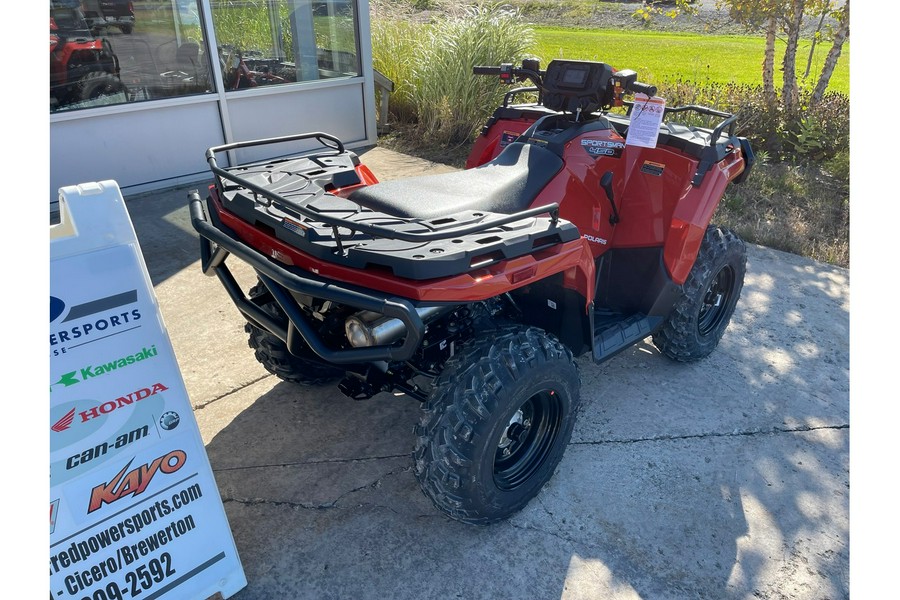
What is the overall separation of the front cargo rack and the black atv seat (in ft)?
0.26

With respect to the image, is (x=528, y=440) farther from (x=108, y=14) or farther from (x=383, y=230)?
(x=108, y=14)

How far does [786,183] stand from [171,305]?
5.83m

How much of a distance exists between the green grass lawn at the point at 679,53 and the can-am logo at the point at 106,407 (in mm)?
8231

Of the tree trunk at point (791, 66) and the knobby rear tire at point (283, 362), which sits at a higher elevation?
the tree trunk at point (791, 66)

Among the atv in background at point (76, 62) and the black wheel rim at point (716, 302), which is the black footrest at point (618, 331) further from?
the atv in background at point (76, 62)

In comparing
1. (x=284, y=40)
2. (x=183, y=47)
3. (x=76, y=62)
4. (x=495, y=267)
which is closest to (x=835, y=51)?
(x=284, y=40)

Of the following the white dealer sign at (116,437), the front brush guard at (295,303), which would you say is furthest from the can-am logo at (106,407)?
the front brush guard at (295,303)

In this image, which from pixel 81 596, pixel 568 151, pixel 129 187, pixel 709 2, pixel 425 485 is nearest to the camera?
pixel 81 596

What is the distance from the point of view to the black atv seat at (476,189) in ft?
7.98

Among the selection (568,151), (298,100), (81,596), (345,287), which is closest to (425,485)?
(345,287)

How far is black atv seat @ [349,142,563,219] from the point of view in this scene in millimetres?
2434

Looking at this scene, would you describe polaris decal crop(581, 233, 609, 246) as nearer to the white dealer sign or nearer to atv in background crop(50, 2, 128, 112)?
the white dealer sign

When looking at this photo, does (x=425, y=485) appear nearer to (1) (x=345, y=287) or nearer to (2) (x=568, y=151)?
(1) (x=345, y=287)

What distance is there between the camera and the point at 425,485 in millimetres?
2268
